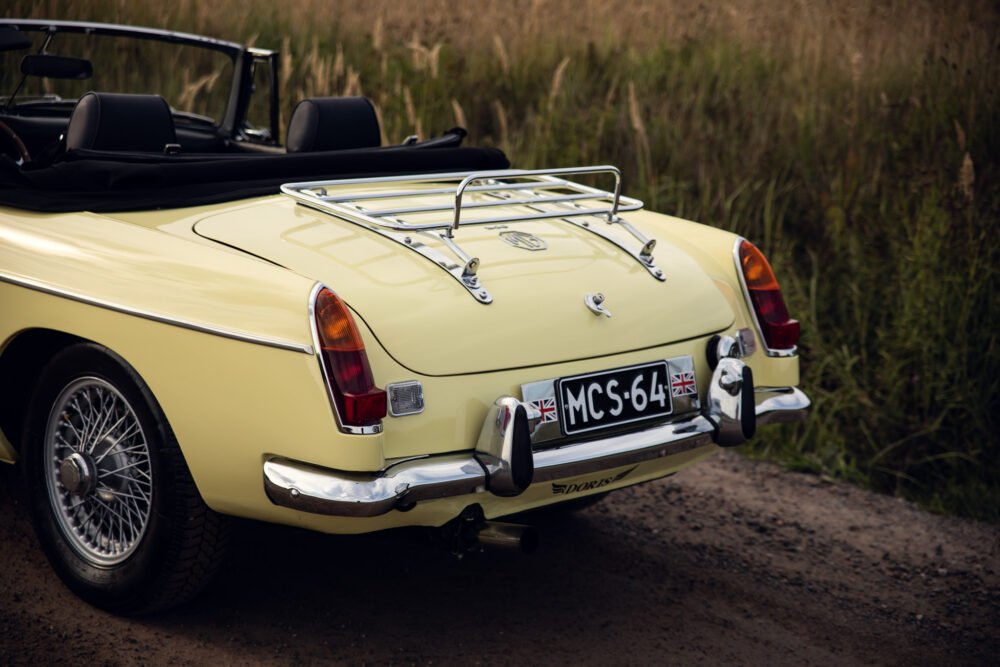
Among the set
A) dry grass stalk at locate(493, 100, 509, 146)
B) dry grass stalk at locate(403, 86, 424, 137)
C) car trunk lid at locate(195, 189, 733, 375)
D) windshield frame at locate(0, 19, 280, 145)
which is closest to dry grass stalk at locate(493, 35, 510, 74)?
dry grass stalk at locate(493, 100, 509, 146)

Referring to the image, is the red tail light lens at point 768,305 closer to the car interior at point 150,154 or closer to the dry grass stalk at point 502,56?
the car interior at point 150,154

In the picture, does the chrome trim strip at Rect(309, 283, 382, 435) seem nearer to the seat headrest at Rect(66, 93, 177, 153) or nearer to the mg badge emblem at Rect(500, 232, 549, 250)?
the mg badge emblem at Rect(500, 232, 549, 250)

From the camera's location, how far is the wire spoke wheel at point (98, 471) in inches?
130

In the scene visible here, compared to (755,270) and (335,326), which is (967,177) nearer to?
(755,270)

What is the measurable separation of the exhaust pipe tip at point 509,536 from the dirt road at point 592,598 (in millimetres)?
210

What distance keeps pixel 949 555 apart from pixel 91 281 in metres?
3.29

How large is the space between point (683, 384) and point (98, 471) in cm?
176

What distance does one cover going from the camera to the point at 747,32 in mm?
8375

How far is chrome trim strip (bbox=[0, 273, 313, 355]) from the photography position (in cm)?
288

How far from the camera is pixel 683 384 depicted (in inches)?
134

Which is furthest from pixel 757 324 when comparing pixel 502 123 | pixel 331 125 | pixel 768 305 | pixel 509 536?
pixel 502 123

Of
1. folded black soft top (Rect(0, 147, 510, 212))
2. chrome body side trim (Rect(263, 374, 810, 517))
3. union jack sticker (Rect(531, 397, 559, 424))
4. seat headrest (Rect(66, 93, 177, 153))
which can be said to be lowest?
chrome body side trim (Rect(263, 374, 810, 517))

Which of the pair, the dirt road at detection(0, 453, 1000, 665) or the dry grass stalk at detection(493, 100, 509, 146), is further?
the dry grass stalk at detection(493, 100, 509, 146)

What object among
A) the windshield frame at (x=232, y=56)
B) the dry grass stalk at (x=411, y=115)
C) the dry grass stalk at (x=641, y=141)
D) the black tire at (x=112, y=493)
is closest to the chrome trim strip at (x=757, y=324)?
the black tire at (x=112, y=493)
